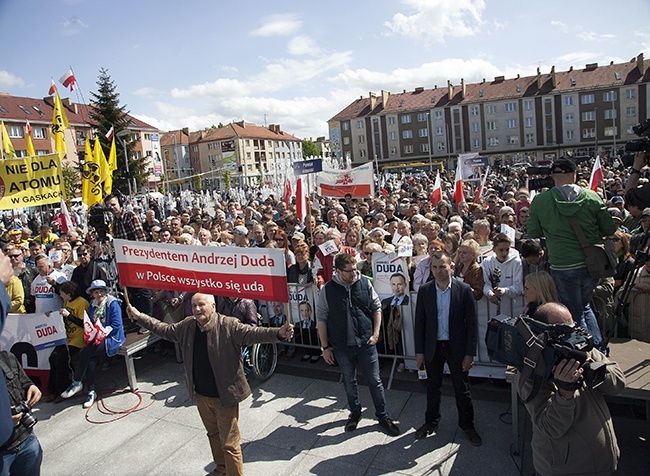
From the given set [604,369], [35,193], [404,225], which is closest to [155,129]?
[35,193]

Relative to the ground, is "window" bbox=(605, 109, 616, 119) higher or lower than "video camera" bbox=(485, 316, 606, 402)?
higher

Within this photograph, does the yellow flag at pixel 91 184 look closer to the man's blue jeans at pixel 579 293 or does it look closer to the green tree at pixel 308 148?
the man's blue jeans at pixel 579 293

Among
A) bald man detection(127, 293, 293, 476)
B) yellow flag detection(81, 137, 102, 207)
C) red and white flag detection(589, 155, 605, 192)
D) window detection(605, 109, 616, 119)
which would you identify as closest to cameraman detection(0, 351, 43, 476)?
bald man detection(127, 293, 293, 476)

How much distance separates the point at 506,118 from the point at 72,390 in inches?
3057

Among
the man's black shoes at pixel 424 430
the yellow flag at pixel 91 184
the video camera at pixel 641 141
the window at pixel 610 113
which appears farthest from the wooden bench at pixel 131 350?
the window at pixel 610 113

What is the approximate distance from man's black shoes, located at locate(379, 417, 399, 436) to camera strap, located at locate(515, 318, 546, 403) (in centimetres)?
228

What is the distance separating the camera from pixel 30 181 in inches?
396

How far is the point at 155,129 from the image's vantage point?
257 ft

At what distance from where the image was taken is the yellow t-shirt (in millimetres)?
6445

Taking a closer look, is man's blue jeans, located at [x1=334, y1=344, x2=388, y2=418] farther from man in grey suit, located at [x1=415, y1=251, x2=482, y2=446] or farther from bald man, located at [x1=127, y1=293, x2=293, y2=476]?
bald man, located at [x1=127, y1=293, x2=293, y2=476]

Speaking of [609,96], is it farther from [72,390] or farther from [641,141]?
[72,390]

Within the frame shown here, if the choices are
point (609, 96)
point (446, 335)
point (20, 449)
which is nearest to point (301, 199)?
point (446, 335)

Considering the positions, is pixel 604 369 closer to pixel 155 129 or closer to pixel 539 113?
→ pixel 539 113

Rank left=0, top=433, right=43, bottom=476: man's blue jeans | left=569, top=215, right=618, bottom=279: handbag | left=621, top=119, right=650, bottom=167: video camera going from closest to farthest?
1. left=0, top=433, right=43, bottom=476: man's blue jeans
2. left=621, top=119, right=650, bottom=167: video camera
3. left=569, top=215, right=618, bottom=279: handbag
